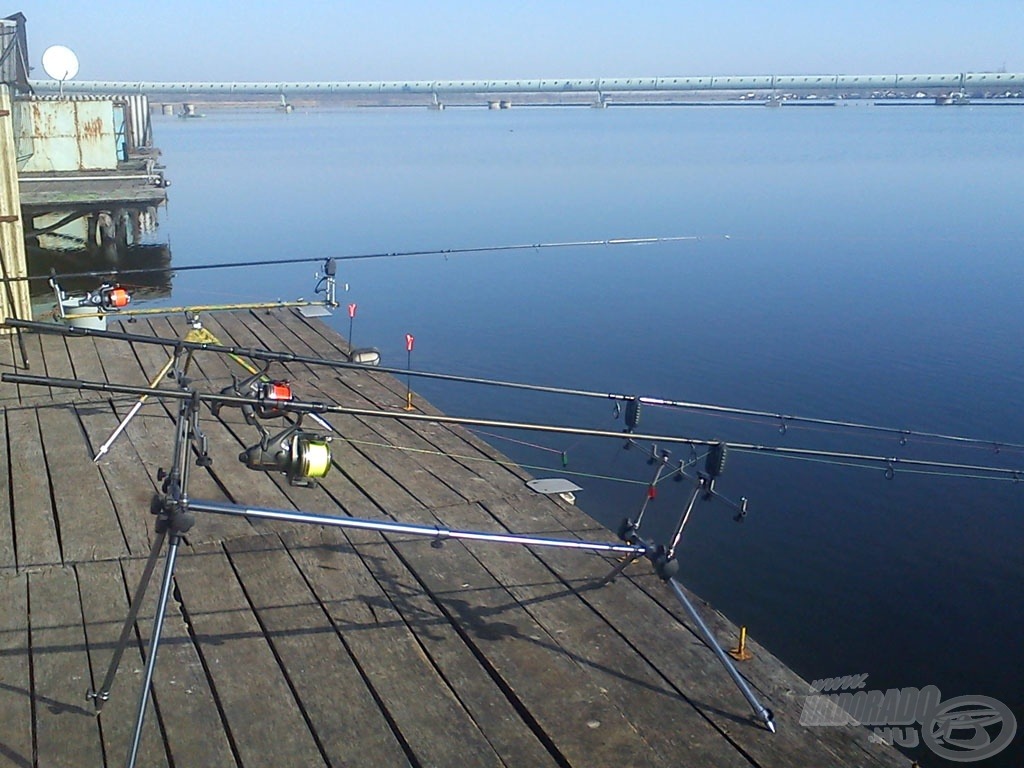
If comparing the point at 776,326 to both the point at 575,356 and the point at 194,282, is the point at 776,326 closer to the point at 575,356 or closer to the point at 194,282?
the point at 575,356

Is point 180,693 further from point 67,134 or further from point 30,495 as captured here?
point 67,134

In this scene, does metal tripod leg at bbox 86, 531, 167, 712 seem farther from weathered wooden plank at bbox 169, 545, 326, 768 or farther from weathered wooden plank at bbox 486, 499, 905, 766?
weathered wooden plank at bbox 486, 499, 905, 766

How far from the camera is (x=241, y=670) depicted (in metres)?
4.72

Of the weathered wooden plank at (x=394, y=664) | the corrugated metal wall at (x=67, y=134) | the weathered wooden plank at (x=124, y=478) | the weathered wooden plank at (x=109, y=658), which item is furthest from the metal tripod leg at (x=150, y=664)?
the corrugated metal wall at (x=67, y=134)

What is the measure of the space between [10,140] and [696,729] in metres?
9.30

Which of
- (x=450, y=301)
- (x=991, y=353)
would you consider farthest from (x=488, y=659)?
(x=450, y=301)

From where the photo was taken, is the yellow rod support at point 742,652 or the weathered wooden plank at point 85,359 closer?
the yellow rod support at point 742,652

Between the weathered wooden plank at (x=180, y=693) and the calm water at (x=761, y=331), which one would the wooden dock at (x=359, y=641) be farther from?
the calm water at (x=761, y=331)

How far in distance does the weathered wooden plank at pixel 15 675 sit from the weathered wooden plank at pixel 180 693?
0.36m

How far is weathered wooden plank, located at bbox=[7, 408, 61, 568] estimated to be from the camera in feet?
19.0

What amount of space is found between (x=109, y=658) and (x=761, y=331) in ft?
47.3

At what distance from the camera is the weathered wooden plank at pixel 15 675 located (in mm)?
4113

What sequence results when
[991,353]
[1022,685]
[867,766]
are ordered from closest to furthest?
[867,766] < [1022,685] < [991,353]

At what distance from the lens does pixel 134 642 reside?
4.88 meters
